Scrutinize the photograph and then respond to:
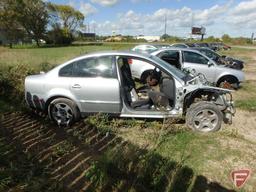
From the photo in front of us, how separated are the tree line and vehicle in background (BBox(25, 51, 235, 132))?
54.6 m

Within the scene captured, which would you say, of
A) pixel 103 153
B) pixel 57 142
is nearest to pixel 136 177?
pixel 103 153

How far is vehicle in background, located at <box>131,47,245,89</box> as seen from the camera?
8.81m

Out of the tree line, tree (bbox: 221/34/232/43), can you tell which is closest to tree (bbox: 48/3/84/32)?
the tree line

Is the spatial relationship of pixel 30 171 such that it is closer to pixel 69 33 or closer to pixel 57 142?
pixel 57 142

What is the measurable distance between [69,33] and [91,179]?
67619mm

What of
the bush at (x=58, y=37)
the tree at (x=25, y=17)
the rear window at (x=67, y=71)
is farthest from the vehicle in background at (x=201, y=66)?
the bush at (x=58, y=37)

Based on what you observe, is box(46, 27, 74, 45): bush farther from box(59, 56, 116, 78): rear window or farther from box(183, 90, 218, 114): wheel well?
box(183, 90, 218, 114): wheel well

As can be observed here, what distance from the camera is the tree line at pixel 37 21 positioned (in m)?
52.6

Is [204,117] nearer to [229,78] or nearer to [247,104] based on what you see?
[247,104]

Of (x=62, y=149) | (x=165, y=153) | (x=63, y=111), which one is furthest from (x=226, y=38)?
(x=62, y=149)

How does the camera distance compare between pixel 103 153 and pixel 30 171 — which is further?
pixel 103 153

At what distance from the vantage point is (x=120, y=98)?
5.01 metres

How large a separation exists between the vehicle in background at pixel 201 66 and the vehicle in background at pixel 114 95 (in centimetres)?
375

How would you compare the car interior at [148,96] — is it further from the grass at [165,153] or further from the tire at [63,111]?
the tire at [63,111]
